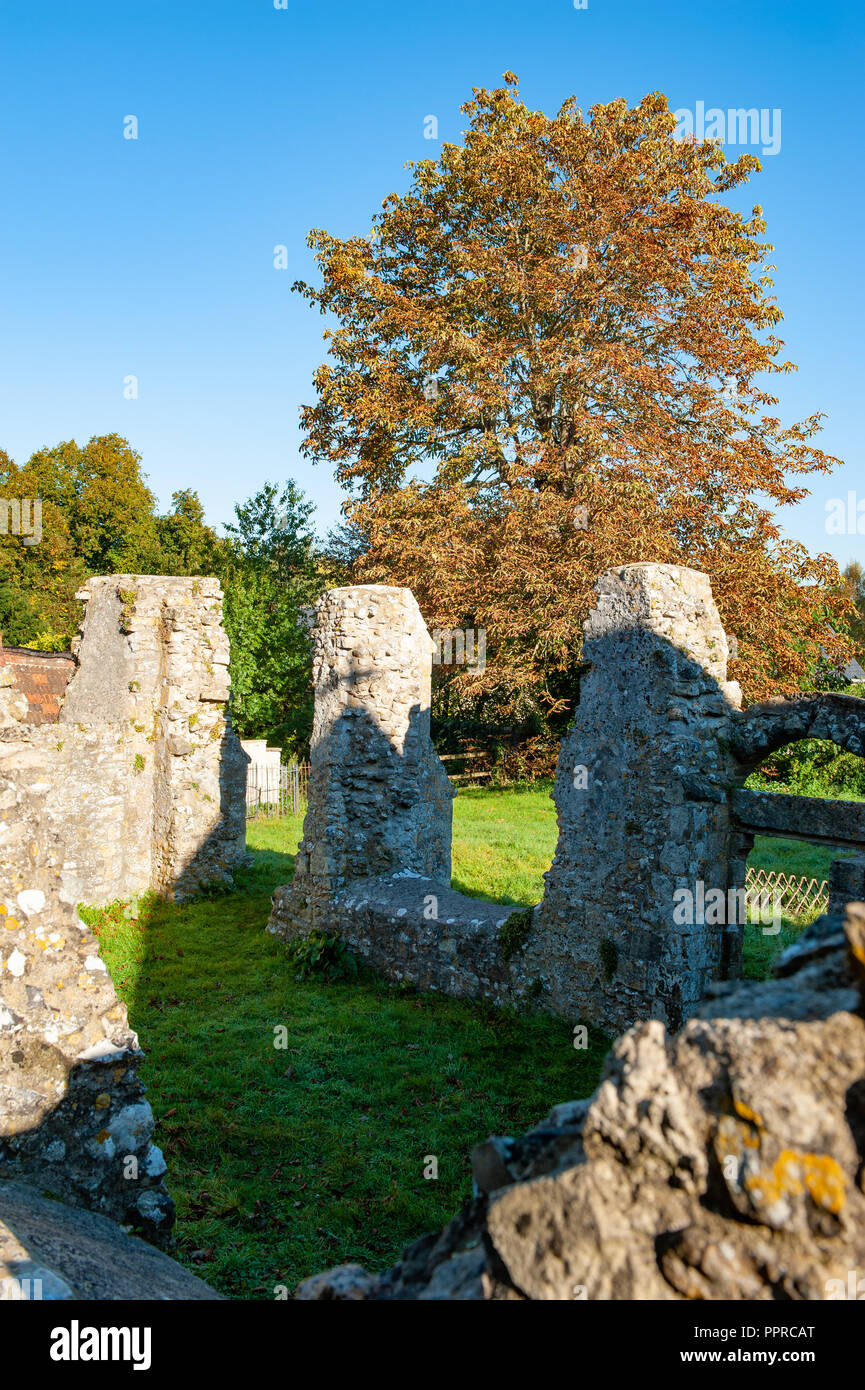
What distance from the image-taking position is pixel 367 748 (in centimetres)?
1051

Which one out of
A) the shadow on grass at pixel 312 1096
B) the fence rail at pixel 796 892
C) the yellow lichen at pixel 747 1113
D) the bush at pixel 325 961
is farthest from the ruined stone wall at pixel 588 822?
the yellow lichen at pixel 747 1113

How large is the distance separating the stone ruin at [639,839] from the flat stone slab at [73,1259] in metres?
4.54

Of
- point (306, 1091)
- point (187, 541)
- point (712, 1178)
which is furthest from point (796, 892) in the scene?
point (187, 541)

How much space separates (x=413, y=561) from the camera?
21125 millimetres

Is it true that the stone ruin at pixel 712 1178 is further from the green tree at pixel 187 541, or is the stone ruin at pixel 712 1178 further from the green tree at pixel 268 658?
the green tree at pixel 187 541

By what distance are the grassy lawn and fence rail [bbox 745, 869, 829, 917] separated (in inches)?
33.7

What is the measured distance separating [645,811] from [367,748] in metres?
4.10

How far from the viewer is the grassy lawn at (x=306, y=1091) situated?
5.26 metres

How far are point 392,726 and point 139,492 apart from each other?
3649 centimetres

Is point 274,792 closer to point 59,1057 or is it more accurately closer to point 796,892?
point 796,892

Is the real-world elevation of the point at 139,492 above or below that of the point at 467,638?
above

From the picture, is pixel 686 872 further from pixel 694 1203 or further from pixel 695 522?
pixel 695 522
